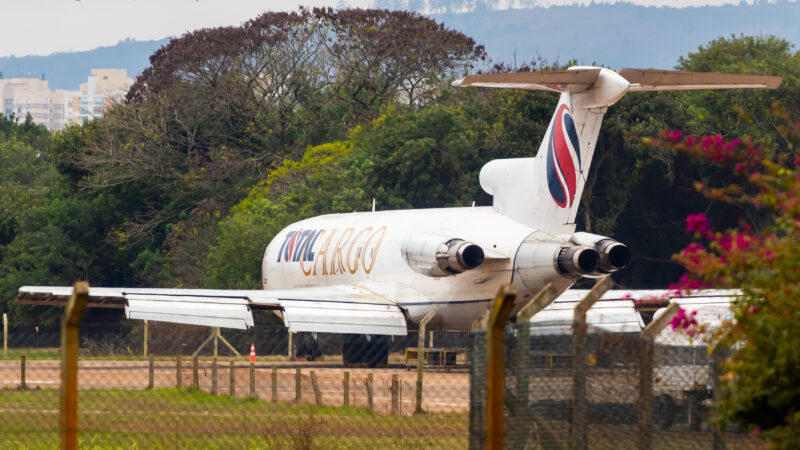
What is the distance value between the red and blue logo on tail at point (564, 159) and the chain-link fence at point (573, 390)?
1554cm

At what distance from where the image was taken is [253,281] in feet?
134

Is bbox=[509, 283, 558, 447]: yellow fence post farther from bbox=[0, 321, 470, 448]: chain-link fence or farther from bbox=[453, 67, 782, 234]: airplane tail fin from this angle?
bbox=[453, 67, 782, 234]: airplane tail fin

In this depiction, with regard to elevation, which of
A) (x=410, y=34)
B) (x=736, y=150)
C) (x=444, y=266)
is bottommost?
(x=444, y=266)

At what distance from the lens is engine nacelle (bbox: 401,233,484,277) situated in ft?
75.8

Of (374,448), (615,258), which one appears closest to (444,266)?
(615,258)

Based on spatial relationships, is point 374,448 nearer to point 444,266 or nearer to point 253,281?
point 444,266

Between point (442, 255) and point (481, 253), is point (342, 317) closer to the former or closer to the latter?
point (442, 255)

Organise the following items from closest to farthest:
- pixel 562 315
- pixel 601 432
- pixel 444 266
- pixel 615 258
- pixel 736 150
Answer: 1. pixel 736 150
2. pixel 601 432
3. pixel 615 258
4. pixel 444 266
5. pixel 562 315

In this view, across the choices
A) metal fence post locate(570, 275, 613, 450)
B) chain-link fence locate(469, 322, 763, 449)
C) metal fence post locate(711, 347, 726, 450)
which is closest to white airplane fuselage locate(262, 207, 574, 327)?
metal fence post locate(711, 347, 726, 450)

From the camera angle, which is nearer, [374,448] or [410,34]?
[374,448]

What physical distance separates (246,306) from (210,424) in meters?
10.5

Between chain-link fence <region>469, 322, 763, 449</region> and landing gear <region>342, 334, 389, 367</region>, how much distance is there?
1909 cm

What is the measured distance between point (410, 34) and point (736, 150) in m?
52.3

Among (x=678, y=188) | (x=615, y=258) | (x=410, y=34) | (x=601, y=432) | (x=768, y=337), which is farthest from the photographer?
(x=410, y=34)
